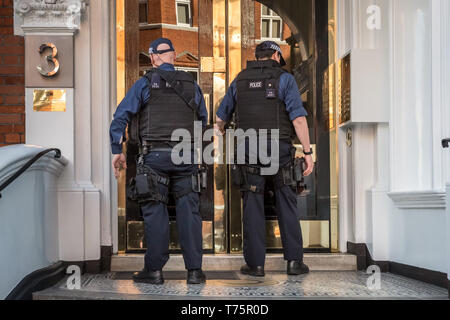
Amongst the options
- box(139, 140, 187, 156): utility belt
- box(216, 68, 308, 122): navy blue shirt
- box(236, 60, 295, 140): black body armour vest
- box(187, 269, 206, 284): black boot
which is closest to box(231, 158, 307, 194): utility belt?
box(236, 60, 295, 140): black body armour vest

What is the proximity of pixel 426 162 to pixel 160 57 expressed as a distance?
2233 millimetres

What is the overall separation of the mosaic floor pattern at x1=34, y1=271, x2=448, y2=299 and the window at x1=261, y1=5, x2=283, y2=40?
2.16 metres

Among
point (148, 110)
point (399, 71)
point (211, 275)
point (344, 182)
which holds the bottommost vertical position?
point (211, 275)

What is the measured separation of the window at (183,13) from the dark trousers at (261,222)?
1.60 m

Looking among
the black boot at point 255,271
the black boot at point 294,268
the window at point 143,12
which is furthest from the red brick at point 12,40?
the black boot at point 294,268

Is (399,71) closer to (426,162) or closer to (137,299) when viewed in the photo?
(426,162)

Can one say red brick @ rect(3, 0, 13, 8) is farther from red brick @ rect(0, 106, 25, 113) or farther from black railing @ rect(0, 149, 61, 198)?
black railing @ rect(0, 149, 61, 198)

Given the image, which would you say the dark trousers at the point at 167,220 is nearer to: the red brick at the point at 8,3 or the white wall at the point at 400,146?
the white wall at the point at 400,146

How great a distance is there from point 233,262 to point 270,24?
2127mm

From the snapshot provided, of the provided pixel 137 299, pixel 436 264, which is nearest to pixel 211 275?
pixel 137 299

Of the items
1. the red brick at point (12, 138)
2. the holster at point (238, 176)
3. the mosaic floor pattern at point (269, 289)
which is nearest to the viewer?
the mosaic floor pattern at point (269, 289)

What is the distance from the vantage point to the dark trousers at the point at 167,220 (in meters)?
4.84

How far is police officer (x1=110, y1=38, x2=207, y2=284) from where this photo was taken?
485cm
